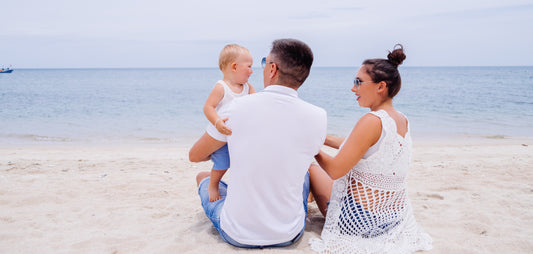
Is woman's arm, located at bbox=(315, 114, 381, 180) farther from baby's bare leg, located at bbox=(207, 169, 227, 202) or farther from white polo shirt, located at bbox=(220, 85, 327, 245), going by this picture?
baby's bare leg, located at bbox=(207, 169, 227, 202)

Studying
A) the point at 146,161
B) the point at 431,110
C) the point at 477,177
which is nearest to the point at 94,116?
the point at 146,161

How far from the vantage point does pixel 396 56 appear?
102 inches

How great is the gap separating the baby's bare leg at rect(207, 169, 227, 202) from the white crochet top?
2.86ft

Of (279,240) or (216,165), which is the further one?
(216,165)

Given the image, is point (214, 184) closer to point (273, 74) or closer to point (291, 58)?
point (273, 74)

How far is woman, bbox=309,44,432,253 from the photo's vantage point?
2502 mm

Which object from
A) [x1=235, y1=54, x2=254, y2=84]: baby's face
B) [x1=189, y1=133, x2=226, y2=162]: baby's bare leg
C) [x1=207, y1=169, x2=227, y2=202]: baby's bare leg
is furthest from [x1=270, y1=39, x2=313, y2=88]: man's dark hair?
[x1=207, y1=169, x2=227, y2=202]: baby's bare leg

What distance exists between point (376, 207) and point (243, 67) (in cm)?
158

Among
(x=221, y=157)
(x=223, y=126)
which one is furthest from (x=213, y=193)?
(x=223, y=126)

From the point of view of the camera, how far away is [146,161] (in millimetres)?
6508

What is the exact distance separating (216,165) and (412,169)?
13.0ft

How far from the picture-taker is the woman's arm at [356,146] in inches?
97.0

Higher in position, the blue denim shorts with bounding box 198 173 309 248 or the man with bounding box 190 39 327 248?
the man with bounding box 190 39 327 248

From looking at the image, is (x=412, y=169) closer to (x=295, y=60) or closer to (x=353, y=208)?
(x=353, y=208)
